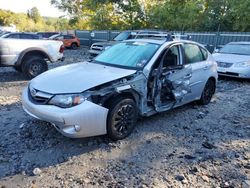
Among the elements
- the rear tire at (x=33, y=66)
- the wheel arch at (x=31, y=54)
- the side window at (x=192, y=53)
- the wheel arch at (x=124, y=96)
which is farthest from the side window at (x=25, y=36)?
the wheel arch at (x=124, y=96)

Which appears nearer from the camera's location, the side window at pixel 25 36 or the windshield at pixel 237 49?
the side window at pixel 25 36

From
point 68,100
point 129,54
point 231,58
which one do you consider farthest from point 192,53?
point 231,58

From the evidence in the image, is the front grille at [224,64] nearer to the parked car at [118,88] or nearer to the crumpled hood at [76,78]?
the parked car at [118,88]

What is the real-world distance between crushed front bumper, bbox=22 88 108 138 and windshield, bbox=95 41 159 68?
125 centimetres

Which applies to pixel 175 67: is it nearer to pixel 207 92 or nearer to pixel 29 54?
pixel 207 92

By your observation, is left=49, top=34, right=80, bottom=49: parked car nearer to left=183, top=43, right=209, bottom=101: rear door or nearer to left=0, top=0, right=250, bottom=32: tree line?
left=0, top=0, right=250, bottom=32: tree line

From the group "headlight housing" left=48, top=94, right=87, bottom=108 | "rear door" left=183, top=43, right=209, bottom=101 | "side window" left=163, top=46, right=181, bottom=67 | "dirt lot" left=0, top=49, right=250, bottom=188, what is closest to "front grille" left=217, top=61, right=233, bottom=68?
"rear door" left=183, top=43, right=209, bottom=101

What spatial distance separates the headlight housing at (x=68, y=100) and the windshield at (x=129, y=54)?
130 centimetres

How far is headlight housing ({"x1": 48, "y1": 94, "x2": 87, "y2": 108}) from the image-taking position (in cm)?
386

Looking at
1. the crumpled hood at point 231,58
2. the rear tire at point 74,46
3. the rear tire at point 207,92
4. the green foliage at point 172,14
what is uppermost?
the green foliage at point 172,14

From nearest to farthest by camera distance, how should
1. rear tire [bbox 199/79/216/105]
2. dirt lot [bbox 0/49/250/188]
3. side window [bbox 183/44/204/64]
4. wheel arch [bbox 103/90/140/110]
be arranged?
1. dirt lot [bbox 0/49/250/188]
2. wheel arch [bbox 103/90/140/110]
3. side window [bbox 183/44/204/64]
4. rear tire [bbox 199/79/216/105]

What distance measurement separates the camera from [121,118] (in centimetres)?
437

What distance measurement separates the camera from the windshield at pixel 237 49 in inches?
408

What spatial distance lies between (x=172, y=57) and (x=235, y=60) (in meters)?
5.37
